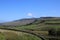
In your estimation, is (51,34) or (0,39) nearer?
(0,39)

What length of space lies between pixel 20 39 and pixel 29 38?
10.6 feet

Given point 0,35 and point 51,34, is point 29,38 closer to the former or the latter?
point 0,35

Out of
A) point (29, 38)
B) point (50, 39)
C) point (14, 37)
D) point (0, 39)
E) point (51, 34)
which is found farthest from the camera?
point (51, 34)

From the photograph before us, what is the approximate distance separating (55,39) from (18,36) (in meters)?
22.8

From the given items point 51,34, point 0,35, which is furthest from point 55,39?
point 0,35

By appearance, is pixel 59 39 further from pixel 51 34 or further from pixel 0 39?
pixel 0 39

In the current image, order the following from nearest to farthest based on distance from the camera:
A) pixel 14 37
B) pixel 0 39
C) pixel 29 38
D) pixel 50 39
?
pixel 0 39, pixel 14 37, pixel 29 38, pixel 50 39

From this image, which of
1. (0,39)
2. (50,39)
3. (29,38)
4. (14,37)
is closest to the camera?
(0,39)

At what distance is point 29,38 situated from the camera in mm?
39625

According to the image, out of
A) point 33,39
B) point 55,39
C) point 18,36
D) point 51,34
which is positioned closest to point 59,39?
point 55,39

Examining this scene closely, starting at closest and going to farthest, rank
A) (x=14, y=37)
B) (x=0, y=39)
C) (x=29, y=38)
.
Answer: (x=0, y=39) < (x=14, y=37) < (x=29, y=38)

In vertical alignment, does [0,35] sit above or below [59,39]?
above

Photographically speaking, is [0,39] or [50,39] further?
[50,39]

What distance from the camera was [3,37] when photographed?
34.0m
